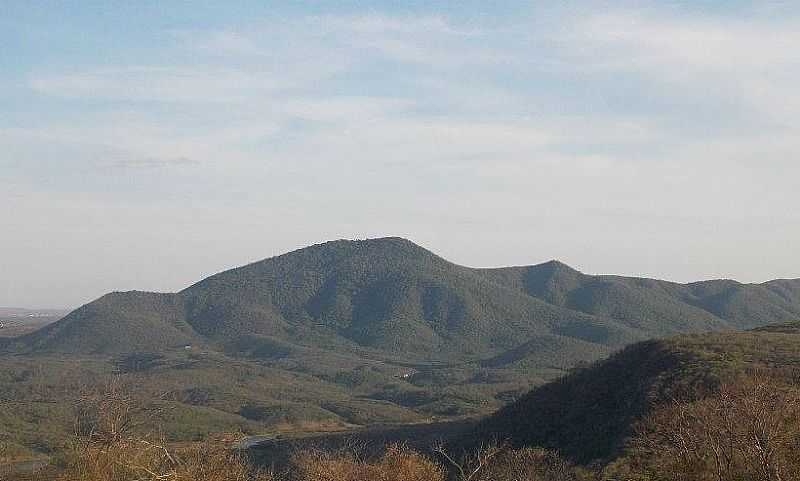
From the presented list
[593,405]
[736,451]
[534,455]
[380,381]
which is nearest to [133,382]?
[380,381]

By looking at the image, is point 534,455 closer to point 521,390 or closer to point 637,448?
point 637,448

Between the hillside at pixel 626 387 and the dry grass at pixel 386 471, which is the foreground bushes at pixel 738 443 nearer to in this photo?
the dry grass at pixel 386 471

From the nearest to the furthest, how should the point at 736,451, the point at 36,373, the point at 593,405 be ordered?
the point at 736,451, the point at 593,405, the point at 36,373

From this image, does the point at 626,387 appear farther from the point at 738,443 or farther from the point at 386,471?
the point at 738,443

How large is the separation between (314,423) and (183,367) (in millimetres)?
66926

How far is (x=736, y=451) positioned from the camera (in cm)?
2997

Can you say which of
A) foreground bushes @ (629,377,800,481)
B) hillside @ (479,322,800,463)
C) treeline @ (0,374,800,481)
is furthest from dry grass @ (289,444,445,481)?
hillside @ (479,322,800,463)

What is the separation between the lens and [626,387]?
7125 cm

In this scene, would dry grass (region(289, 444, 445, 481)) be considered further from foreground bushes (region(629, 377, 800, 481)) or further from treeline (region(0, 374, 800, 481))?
foreground bushes (region(629, 377, 800, 481))

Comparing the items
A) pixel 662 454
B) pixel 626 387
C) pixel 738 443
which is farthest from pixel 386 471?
pixel 626 387

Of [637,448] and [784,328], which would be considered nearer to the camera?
[637,448]

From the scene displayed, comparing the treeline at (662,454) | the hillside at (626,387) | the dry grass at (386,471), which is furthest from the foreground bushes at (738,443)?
the hillside at (626,387)

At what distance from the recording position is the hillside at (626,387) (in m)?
60.5

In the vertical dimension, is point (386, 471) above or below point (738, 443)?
below
